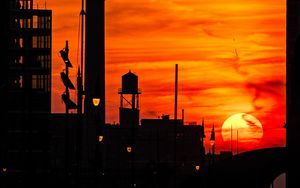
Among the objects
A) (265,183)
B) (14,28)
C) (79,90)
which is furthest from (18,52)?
(79,90)

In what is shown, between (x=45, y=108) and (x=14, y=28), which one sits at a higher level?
(x=14, y=28)

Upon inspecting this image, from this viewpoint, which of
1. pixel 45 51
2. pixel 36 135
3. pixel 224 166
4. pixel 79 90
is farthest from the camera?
pixel 45 51

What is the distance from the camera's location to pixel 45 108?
199m

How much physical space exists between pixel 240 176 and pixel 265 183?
2.17 metres

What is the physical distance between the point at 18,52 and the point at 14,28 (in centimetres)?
735
